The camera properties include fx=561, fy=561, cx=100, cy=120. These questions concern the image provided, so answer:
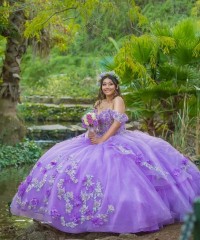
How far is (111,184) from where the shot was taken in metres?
5.42

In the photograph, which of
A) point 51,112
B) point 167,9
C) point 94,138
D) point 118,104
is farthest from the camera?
point 167,9

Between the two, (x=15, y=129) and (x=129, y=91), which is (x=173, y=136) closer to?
(x=129, y=91)

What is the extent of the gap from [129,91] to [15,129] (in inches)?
191

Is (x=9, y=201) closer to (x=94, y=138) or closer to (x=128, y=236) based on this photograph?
(x=94, y=138)

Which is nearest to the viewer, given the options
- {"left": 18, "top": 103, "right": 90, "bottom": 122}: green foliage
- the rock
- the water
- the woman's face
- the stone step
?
the rock

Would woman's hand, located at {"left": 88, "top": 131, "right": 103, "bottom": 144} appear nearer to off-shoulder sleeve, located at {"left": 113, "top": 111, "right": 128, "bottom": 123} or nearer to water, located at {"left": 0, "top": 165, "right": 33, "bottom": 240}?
off-shoulder sleeve, located at {"left": 113, "top": 111, "right": 128, "bottom": 123}

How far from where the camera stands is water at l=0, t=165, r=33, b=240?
6.68 meters

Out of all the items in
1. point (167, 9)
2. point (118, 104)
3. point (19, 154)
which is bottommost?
point (19, 154)

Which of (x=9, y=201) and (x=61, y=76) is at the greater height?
(x=61, y=76)

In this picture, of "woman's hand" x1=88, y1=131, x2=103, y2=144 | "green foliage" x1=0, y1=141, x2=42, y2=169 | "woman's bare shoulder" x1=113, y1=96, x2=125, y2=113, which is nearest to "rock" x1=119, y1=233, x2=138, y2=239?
"woman's hand" x1=88, y1=131, x2=103, y2=144

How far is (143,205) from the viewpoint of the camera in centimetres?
532

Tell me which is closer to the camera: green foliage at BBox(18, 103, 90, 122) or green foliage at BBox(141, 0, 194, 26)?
green foliage at BBox(18, 103, 90, 122)

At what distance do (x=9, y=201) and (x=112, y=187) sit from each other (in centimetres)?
340

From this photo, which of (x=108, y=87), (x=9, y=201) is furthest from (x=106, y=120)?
A: (x=9, y=201)
